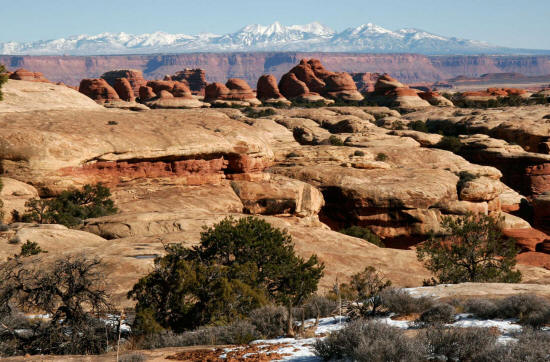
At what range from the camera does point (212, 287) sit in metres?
13.2

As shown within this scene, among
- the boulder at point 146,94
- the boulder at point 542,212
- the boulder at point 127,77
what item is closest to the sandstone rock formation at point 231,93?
the boulder at point 146,94

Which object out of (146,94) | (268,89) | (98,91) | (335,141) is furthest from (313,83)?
(335,141)

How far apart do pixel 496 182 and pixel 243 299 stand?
31153 millimetres

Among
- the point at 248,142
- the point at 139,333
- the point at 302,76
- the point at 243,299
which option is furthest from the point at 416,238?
the point at 302,76

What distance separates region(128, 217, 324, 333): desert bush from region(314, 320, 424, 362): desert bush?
1.79 metres

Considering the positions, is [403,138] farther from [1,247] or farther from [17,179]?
[1,247]

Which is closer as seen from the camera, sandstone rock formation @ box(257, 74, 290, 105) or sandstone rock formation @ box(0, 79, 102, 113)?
sandstone rock formation @ box(0, 79, 102, 113)

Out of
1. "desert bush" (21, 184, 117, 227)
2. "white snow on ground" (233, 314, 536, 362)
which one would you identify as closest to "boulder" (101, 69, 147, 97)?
"desert bush" (21, 184, 117, 227)

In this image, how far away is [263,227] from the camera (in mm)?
18266

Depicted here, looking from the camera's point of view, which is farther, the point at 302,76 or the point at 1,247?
the point at 302,76

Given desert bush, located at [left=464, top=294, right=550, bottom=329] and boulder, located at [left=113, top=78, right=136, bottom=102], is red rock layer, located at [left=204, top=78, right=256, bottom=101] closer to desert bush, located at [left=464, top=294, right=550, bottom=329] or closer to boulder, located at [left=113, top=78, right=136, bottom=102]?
boulder, located at [left=113, top=78, right=136, bottom=102]

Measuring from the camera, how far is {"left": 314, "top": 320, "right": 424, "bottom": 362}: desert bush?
316 inches

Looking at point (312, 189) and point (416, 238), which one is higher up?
point (312, 189)

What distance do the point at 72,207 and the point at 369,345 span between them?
2156 centimetres
